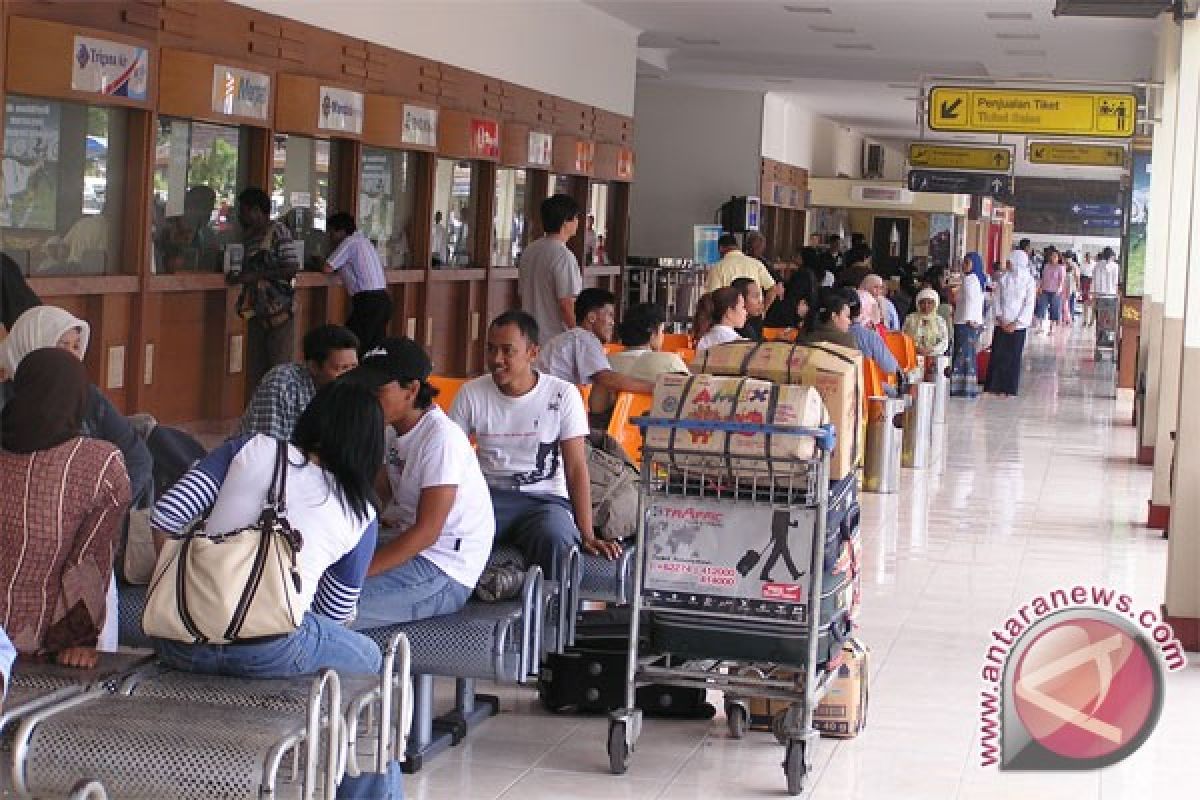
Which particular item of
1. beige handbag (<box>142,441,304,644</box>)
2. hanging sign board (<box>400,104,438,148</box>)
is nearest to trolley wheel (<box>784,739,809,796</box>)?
beige handbag (<box>142,441,304,644</box>)

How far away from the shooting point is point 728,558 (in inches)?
237

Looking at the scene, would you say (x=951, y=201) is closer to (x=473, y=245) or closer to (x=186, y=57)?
(x=473, y=245)

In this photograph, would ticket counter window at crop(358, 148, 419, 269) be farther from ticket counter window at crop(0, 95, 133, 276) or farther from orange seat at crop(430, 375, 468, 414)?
orange seat at crop(430, 375, 468, 414)

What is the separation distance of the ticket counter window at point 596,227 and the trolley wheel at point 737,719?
1451 cm

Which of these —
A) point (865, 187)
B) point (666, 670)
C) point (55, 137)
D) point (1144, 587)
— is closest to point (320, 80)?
point (55, 137)

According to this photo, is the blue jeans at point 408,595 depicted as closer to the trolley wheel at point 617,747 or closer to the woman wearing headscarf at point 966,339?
the trolley wheel at point 617,747

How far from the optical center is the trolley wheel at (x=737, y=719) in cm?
660

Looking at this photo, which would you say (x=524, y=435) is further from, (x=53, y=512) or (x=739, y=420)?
(x=53, y=512)

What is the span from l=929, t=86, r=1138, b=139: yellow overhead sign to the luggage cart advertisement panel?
11.5 metres

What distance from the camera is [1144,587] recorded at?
32.9 feet

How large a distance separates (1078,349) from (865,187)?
15.4ft

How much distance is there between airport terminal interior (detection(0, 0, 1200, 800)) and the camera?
470 cm

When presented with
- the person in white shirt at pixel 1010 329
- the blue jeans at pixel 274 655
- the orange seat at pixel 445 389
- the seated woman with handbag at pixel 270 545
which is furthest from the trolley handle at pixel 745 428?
the person in white shirt at pixel 1010 329

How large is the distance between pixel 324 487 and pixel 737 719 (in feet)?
7.69
